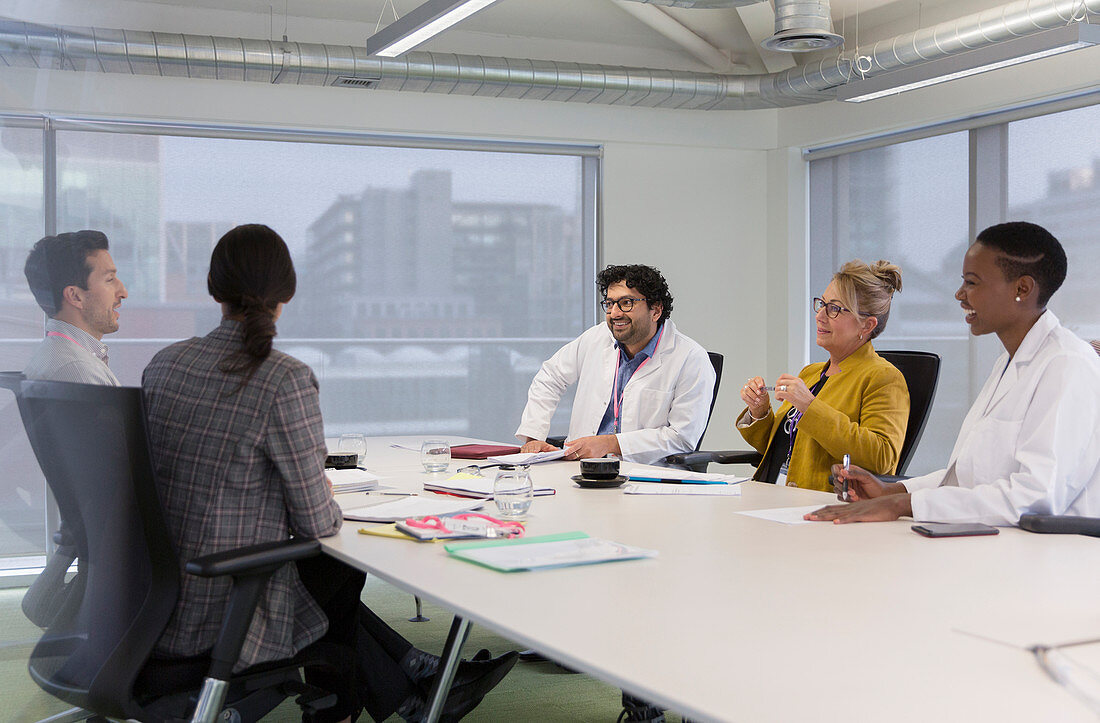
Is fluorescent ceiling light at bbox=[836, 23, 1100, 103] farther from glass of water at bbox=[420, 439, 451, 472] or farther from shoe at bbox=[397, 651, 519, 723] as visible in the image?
shoe at bbox=[397, 651, 519, 723]

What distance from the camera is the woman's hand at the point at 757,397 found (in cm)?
350

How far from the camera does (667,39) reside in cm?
656

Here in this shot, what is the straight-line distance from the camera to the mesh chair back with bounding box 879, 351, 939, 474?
340cm

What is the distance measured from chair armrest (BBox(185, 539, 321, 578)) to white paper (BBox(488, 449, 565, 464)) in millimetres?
1437

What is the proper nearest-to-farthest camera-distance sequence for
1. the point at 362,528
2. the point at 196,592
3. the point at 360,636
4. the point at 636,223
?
the point at 196,592 < the point at 362,528 < the point at 360,636 < the point at 636,223

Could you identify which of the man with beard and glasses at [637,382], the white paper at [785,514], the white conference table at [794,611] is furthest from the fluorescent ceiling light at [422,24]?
the white conference table at [794,611]

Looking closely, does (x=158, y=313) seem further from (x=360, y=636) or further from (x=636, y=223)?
(x=360, y=636)

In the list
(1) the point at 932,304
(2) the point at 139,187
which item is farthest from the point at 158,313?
(1) the point at 932,304

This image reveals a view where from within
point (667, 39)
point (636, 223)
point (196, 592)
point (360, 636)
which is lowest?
point (360, 636)

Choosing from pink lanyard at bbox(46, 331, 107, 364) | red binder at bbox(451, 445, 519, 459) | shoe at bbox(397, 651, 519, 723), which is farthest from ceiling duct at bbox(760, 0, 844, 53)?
pink lanyard at bbox(46, 331, 107, 364)

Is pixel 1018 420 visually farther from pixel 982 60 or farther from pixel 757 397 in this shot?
pixel 982 60

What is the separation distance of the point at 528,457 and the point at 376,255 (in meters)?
3.20

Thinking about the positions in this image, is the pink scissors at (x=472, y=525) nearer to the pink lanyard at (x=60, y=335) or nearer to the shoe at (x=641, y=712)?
the pink lanyard at (x=60, y=335)

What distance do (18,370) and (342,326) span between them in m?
4.54
